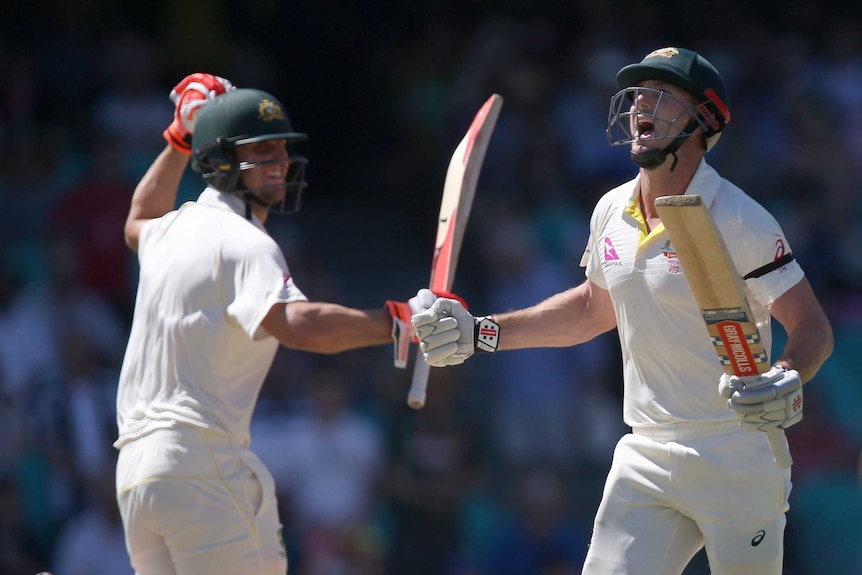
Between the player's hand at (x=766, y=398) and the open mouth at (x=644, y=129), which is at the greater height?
the open mouth at (x=644, y=129)

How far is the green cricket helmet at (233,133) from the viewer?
13.2 feet

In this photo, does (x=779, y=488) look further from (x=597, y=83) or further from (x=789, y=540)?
(x=597, y=83)

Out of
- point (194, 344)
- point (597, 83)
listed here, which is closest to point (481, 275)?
point (597, 83)

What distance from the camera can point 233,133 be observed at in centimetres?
404

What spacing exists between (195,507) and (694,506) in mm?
1415

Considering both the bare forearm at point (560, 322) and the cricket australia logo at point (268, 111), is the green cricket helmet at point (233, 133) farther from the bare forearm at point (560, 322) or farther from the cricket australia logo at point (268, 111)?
the bare forearm at point (560, 322)

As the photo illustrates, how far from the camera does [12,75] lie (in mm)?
7930

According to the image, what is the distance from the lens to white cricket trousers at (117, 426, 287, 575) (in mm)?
3672

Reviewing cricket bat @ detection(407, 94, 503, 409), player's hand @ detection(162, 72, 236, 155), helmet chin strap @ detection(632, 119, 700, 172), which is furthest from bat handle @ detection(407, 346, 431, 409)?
player's hand @ detection(162, 72, 236, 155)

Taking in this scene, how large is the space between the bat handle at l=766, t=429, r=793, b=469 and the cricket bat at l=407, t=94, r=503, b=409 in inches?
51.2

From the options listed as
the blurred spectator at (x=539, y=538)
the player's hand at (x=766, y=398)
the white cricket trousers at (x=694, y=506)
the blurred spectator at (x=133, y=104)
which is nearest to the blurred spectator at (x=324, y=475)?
the blurred spectator at (x=539, y=538)

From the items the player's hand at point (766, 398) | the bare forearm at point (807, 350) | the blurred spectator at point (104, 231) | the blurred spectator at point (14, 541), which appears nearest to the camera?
the player's hand at point (766, 398)

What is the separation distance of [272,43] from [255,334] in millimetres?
5168

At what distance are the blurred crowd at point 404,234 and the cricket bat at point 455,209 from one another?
2440mm
